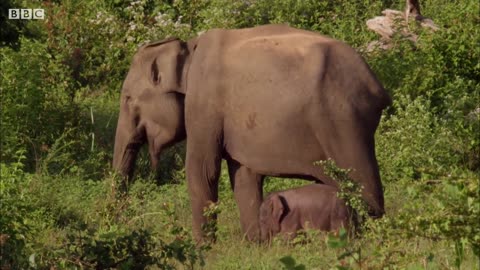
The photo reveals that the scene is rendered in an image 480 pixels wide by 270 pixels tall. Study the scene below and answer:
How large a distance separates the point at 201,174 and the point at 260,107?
2.37 feet

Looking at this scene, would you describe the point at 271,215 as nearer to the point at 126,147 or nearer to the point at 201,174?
the point at 201,174

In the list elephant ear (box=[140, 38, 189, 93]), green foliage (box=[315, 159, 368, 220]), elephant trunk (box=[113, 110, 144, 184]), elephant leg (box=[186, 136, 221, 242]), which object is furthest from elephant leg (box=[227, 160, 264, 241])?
green foliage (box=[315, 159, 368, 220])

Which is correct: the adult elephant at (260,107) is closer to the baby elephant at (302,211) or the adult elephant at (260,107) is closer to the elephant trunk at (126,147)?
the baby elephant at (302,211)

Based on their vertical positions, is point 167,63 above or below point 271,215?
above

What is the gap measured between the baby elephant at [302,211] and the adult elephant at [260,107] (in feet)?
0.39

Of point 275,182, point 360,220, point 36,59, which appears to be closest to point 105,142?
point 36,59

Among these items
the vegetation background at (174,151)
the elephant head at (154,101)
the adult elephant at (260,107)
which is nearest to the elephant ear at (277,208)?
the adult elephant at (260,107)

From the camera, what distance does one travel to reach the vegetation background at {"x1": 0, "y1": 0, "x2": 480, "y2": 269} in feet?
26.7

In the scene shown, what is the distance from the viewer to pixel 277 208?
36.1 feet

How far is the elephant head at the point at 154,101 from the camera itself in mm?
11656

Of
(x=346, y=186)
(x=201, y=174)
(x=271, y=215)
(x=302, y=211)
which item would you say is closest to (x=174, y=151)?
(x=201, y=174)

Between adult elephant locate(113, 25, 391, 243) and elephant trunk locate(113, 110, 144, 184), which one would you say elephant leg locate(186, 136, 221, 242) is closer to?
adult elephant locate(113, 25, 391, 243)

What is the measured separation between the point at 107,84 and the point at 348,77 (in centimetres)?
585

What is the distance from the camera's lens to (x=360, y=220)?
33.2ft
